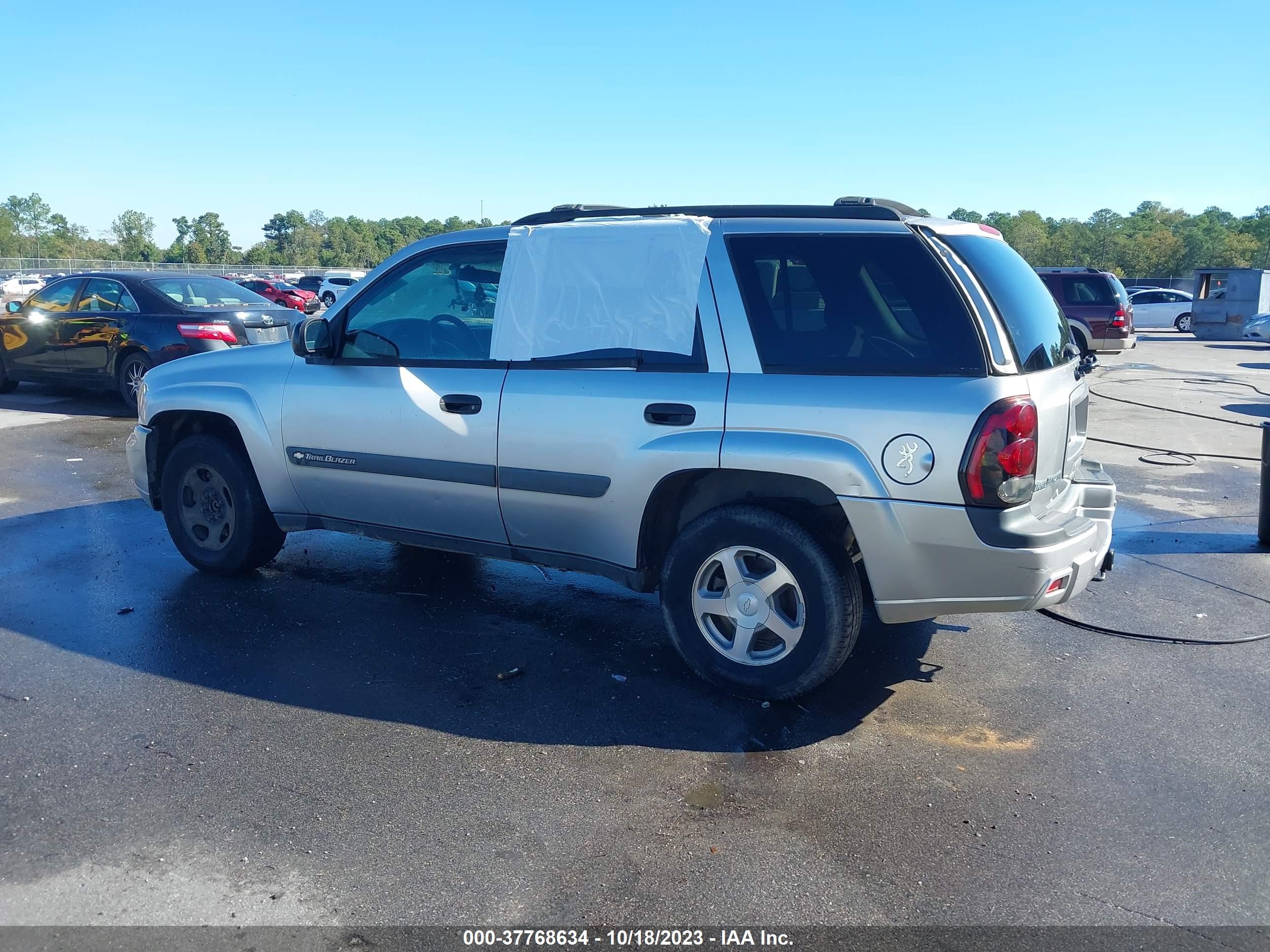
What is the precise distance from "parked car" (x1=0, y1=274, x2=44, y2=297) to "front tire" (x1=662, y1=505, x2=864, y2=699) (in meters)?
42.8

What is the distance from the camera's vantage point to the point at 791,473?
13.5 ft

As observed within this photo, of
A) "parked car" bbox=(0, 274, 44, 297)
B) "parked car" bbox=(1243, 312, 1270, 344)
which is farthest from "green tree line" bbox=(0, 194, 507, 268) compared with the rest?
"parked car" bbox=(1243, 312, 1270, 344)

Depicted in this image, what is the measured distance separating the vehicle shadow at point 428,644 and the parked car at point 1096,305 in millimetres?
16692

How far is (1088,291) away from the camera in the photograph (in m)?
20.0

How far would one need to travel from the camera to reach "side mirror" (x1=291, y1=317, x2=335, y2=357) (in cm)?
535

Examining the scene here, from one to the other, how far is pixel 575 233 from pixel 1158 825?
3.41 m

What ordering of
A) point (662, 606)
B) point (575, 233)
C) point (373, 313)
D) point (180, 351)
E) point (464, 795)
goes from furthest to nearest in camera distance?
1. point (180, 351)
2. point (373, 313)
3. point (575, 233)
4. point (662, 606)
5. point (464, 795)

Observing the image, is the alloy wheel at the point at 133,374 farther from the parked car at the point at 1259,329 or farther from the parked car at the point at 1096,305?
the parked car at the point at 1259,329

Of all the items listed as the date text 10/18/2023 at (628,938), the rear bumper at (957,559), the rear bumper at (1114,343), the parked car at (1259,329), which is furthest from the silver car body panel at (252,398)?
the parked car at (1259,329)

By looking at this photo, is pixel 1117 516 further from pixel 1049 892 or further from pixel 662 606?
pixel 1049 892

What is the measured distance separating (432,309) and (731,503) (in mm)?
1949

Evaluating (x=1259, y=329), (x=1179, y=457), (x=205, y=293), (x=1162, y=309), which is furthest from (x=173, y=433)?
(x=1162, y=309)

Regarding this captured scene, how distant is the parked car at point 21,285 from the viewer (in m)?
43.0

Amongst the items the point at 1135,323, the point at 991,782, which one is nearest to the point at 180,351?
the point at 991,782
